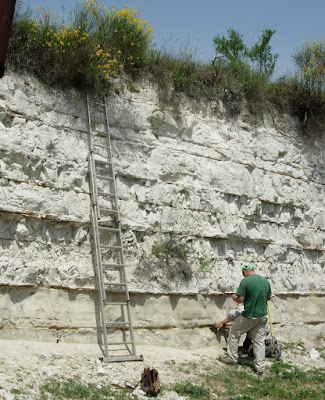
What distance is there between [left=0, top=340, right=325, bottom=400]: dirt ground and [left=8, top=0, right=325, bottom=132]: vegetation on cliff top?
440 centimetres

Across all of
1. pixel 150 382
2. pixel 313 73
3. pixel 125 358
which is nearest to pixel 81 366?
pixel 125 358

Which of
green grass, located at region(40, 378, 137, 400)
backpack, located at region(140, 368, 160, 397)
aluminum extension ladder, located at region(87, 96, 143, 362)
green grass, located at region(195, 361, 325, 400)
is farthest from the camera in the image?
aluminum extension ladder, located at region(87, 96, 143, 362)

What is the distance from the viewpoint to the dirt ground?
21.4ft

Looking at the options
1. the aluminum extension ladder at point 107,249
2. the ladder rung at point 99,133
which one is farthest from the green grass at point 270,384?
the ladder rung at point 99,133

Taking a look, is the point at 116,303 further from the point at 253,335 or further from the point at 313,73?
the point at 313,73

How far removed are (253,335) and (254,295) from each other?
666mm

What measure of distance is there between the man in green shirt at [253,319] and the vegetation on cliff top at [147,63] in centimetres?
425

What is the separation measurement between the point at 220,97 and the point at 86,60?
3.10 metres

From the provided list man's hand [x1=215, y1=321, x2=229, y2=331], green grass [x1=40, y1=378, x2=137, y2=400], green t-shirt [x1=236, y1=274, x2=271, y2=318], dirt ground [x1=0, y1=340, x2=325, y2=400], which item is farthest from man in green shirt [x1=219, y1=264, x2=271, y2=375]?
green grass [x1=40, y1=378, x2=137, y2=400]

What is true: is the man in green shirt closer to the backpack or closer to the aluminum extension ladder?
the aluminum extension ladder

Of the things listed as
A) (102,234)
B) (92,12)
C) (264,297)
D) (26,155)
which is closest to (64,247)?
(102,234)

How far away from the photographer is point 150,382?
705cm

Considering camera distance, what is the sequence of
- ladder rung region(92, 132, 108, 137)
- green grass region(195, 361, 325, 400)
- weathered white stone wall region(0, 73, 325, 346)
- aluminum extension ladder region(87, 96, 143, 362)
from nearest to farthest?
green grass region(195, 361, 325, 400), weathered white stone wall region(0, 73, 325, 346), aluminum extension ladder region(87, 96, 143, 362), ladder rung region(92, 132, 108, 137)

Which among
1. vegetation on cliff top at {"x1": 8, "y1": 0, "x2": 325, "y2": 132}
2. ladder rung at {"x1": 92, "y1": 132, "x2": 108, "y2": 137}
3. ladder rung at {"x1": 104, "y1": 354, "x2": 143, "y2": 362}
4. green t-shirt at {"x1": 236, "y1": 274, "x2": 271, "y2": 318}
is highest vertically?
vegetation on cliff top at {"x1": 8, "y1": 0, "x2": 325, "y2": 132}
